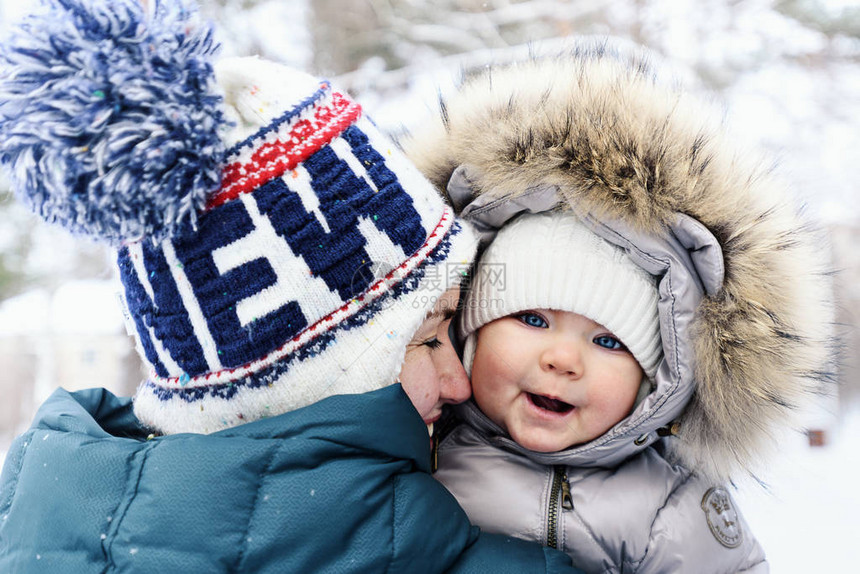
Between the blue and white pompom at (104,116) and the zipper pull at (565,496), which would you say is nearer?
the blue and white pompom at (104,116)

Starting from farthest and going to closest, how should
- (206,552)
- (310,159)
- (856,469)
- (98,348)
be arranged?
(98,348), (856,469), (310,159), (206,552)

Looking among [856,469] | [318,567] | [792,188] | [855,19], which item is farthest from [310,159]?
[855,19]

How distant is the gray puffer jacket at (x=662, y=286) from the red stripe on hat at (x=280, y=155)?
34 centimetres

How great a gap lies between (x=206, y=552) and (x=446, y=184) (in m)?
0.79

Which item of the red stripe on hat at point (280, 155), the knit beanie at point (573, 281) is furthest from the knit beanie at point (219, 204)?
the knit beanie at point (573, 281)

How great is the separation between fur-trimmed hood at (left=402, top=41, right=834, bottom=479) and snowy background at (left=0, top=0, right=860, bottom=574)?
8.15 ft

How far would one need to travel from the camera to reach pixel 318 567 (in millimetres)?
724

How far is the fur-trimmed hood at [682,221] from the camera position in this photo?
1.04 metres

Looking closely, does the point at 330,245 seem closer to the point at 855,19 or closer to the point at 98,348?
the point at 98,348

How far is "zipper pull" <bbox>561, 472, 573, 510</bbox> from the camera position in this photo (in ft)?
3.64

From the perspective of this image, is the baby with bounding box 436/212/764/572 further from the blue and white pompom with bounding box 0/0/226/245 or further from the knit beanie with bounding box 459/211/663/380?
the blue and white pompom with bounding box 0/0/226/245

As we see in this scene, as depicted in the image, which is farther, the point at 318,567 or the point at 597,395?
the point at 597,395

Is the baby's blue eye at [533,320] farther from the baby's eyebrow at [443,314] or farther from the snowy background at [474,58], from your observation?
the snowy background at [474,58]

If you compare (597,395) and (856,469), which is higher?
(597,395)
